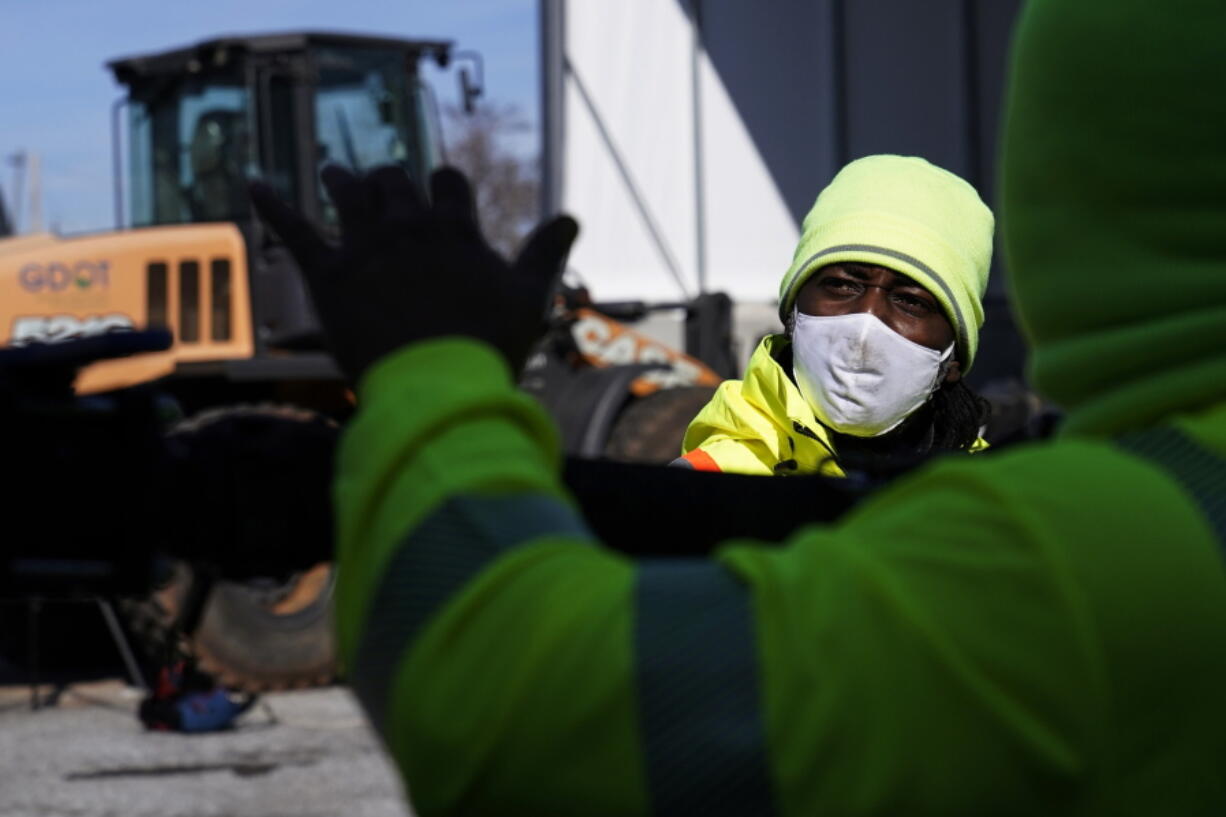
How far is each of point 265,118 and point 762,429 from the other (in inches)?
293

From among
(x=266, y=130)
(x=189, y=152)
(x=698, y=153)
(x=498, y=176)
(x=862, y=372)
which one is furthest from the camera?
(x=498, y=176)

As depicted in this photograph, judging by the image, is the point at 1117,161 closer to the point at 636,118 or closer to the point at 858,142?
the point at 858,142

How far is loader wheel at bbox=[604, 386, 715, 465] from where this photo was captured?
Answer: 26.6ft

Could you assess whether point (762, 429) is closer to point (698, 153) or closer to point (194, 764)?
point (194, 764)

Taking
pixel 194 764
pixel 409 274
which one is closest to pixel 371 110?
pixel 194 764

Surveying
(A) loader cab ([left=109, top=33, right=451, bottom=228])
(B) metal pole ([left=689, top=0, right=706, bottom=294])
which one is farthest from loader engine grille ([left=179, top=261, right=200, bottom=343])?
(B) metal pole ([left=689, top=0, right=706, bottom=294])

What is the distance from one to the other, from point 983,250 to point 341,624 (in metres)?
2.07

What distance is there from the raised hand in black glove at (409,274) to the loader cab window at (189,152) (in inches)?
346

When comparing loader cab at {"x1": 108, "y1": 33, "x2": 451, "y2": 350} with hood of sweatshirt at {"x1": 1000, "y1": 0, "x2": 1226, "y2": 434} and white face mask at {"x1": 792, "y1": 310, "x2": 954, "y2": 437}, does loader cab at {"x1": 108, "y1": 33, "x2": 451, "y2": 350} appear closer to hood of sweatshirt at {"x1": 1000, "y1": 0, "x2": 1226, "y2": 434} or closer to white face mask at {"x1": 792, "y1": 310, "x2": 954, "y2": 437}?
white face mask at {"x1": 792, "y1": 310, "x2": 954, "y2": 437}

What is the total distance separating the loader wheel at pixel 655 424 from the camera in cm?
811

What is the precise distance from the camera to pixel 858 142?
10.3m

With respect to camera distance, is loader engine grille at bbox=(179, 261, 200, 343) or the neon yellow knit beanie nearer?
the neon yellow knit beanie

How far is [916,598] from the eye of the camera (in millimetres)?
952

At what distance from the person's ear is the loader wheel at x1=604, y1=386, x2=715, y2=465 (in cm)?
491
